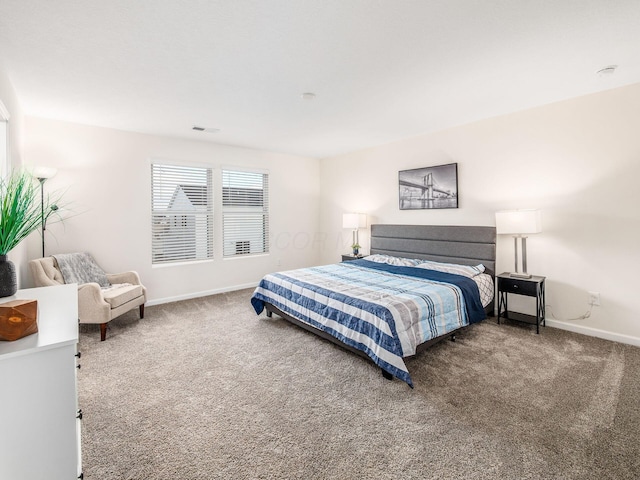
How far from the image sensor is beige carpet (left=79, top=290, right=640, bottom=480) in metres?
1.65

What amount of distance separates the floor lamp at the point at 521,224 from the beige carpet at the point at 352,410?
36.3 inches

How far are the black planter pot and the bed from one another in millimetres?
2238

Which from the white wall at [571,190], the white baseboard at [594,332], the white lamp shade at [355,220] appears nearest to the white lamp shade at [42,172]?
the white lamp shade at [355,220]

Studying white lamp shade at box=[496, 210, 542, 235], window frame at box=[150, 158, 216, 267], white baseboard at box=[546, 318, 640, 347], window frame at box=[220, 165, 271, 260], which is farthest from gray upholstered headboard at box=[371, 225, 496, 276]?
window frame at box=[150, 158, 216, 267]

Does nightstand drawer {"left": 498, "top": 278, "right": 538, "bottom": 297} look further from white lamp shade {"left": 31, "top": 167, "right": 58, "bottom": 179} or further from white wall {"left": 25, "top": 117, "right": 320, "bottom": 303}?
white lamp shade {"left": 31, "top": 167, "right": 58, "bottom": 179}

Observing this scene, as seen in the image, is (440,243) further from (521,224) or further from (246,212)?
(246,212)

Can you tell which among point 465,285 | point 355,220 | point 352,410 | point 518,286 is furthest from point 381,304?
point 355,220

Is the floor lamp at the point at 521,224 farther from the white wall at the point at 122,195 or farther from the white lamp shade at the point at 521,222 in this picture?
the white wall at the point at 122,195

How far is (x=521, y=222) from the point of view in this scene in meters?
3.41

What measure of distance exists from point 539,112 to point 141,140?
528 cm

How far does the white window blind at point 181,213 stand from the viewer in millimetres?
4754

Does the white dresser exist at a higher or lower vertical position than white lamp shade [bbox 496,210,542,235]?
lower

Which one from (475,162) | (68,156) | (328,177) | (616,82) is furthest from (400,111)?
(68,156)

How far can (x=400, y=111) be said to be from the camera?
12.3 feet
